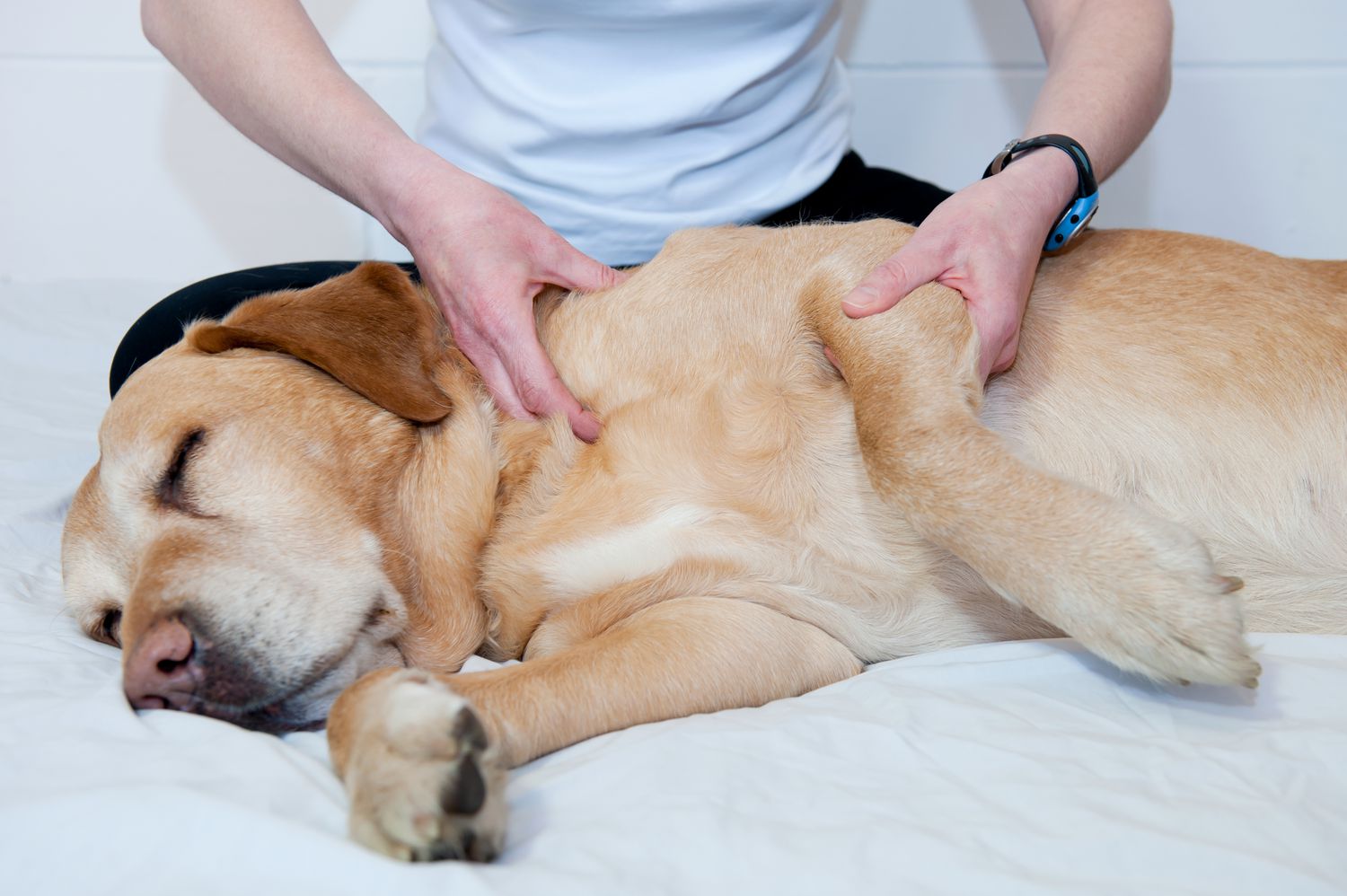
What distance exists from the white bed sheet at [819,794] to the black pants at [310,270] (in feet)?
3.57

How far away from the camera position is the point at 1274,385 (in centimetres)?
182

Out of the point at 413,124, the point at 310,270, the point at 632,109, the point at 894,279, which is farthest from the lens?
the point at 413,124

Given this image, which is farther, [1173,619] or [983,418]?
[983,418]

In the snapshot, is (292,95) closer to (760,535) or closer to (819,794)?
(760,535)

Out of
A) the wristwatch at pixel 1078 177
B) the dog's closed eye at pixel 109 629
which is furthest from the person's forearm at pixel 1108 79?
the dog's closed eye at pixel 109 629

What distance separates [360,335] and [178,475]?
437 millimetres

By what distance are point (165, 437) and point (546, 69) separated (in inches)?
55.7

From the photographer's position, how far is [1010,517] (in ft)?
4.86

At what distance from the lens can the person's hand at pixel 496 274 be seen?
1.89 meters

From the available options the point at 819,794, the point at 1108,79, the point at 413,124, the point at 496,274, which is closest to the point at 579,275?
the point at 496,274

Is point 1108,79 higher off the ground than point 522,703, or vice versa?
point 1108,79

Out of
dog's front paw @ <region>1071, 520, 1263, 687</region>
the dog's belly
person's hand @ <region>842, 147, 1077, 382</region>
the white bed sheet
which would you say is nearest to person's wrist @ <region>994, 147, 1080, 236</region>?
person's hand @ <region>842, 147, 1077, 382</region>

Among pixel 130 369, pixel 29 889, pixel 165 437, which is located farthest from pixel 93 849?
pixel 130 369

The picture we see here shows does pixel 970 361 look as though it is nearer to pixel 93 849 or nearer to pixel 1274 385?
pixel 1274 385
